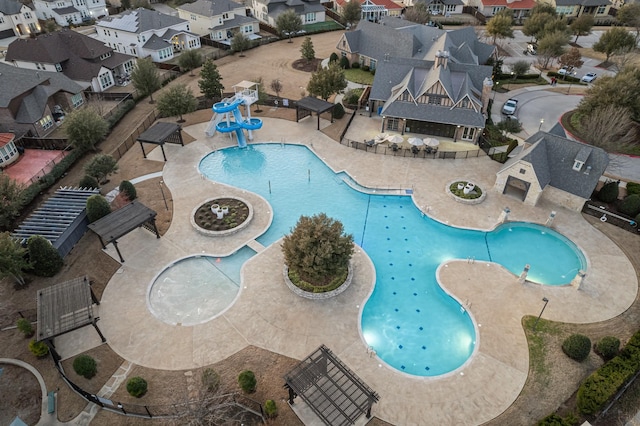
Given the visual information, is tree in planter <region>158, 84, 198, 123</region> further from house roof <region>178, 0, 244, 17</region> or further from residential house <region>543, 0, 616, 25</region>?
residential house <region>543, 0, 616, 25</region>

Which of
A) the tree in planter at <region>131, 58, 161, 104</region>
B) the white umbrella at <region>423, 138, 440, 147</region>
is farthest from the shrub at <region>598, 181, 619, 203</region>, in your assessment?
the tree in planter at <region>131, 58, 161, 104</region>

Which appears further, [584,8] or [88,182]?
[584,8]

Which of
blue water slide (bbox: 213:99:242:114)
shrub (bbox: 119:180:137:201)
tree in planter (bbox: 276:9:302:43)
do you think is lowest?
shrub (bbox: 119:180:137:201)

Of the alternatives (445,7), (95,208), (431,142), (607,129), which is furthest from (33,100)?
(445,7)

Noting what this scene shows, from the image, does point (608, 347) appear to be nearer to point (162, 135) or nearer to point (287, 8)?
point (162, 135)

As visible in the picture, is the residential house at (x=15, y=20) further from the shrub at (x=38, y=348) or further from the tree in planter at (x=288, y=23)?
the shrub at (x=38, y=348)

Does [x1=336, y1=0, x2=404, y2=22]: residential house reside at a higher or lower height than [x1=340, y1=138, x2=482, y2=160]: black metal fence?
higher

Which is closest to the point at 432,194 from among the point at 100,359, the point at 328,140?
the point at 328,140
